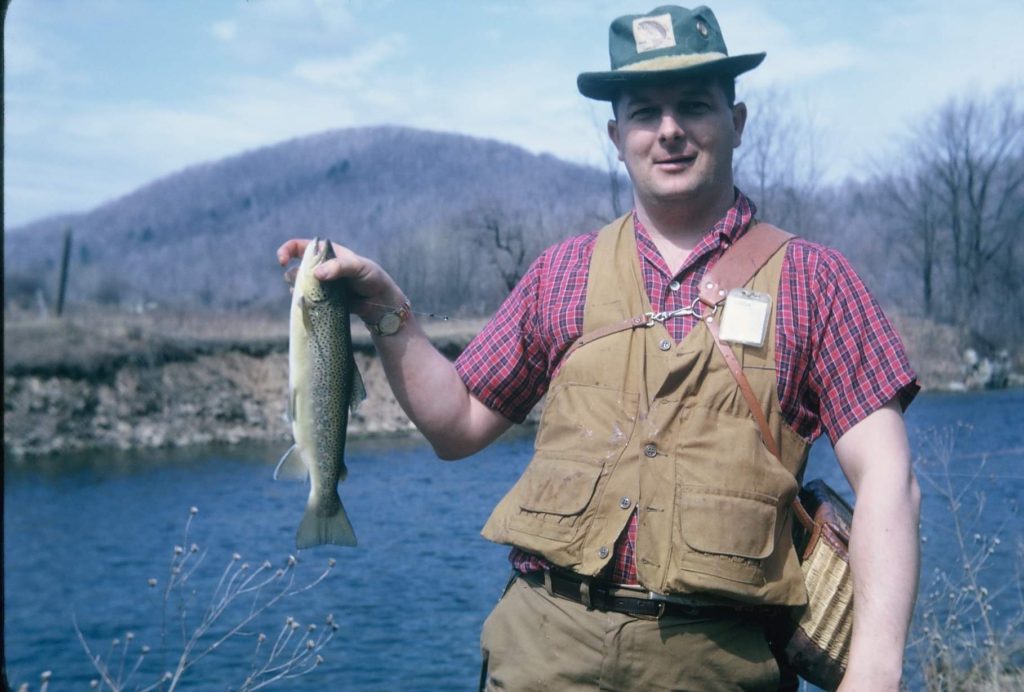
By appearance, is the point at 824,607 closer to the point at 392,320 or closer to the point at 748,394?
the point at 748,394

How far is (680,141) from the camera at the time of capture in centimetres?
266

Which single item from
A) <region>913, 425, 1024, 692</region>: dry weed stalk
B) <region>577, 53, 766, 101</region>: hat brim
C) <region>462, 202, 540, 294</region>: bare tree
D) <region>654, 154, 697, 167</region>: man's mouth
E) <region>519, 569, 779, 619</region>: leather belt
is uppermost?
<region>462, 202, 540, 294</region>: bare tree

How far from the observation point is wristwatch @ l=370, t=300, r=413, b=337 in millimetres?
2820

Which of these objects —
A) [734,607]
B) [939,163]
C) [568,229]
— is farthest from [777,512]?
[939,163]

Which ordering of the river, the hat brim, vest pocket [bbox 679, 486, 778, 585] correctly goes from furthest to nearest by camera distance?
the river < the hat brim < vest pocket [bbox 679, 486, 778, 585]

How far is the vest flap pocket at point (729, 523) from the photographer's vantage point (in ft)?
7.93

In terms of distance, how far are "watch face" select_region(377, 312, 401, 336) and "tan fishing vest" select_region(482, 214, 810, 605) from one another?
48 centimetres

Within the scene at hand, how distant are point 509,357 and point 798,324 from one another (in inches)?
33.5

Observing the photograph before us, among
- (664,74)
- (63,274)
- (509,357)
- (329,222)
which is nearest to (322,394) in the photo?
(509,357)

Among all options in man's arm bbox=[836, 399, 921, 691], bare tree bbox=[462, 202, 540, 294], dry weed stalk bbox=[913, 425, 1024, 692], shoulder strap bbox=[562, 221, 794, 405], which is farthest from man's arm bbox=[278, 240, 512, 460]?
bare tree bbox=[462, 202, 540, 294]

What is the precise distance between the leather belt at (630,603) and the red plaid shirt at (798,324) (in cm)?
4

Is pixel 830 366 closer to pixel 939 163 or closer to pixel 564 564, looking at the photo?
pixel 564 564

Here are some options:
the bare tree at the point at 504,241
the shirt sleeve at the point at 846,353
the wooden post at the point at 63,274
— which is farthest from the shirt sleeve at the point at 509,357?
the wooden post at the point at 63,274

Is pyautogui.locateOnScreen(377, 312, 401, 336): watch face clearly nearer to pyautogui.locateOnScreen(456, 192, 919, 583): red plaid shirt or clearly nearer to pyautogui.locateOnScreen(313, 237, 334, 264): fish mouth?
pyautogui.locateOnScreen(313, 237, 334, 264): fish mouth
